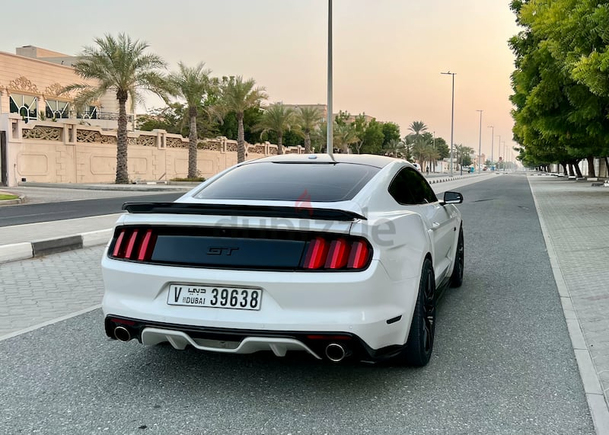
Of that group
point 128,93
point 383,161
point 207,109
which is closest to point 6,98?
point 207,109

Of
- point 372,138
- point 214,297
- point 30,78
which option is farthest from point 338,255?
point 372,138

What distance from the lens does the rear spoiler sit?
11.3 feet

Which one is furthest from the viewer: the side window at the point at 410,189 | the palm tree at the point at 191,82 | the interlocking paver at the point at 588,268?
the palm tree at the point at 191,82

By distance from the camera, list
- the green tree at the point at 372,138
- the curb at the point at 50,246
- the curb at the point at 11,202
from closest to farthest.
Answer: the curb at the point at 50,246, the curb at the point at 11,202, the green tree at the point at 372,138

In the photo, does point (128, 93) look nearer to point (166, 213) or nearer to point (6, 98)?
point (6, 98)

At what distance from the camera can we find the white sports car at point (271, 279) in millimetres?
3396

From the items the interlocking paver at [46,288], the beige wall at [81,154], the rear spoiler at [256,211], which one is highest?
the beige wall at [81,154]

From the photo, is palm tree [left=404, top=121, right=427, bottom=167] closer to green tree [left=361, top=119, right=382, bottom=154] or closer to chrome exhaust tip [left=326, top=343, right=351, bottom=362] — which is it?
green tree [left=361, top=119, right=382, bottom=154]

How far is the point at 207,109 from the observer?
48938 mm

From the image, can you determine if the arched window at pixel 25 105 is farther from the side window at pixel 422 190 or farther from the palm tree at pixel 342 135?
the side window at pixel 422 190

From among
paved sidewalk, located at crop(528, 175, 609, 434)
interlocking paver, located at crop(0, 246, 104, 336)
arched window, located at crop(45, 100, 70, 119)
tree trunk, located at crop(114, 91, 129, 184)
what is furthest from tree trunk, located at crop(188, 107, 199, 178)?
interlocking paver, located at crop(0, 246, 104, 336)

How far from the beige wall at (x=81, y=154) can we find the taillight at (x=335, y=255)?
35441 mm

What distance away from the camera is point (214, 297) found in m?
3.53

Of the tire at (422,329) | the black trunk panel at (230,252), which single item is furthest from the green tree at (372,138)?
the black trunk panel at (230,252)
